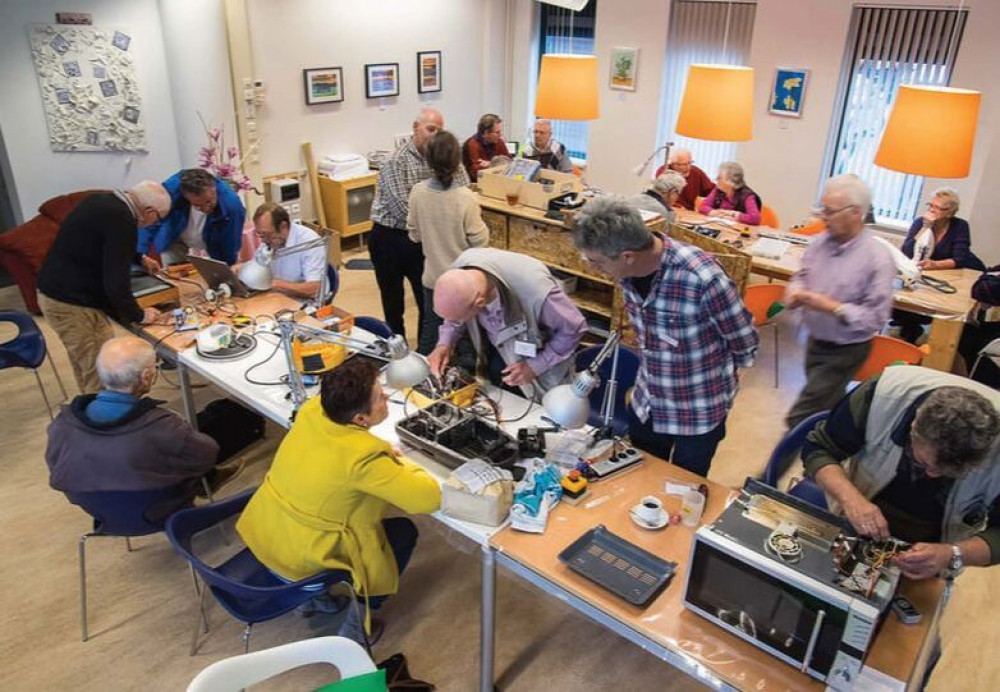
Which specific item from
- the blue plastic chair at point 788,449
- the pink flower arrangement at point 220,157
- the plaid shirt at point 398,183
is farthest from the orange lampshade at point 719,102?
the pink flower arrangement at point 220,157

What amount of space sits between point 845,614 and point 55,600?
300 cm

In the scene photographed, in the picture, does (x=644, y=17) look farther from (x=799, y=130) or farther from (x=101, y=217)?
(x=101, y=217)

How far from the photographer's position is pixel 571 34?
8156 mm

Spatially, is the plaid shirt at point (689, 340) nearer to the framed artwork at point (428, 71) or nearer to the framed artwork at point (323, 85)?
the framed artwork at point (323, 85)

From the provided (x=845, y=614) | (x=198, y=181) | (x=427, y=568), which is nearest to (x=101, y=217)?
(x=198, y=181)

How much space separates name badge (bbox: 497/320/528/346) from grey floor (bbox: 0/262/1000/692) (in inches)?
39.6

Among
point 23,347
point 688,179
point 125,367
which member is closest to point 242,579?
point 125,367

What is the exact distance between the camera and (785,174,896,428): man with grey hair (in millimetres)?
3227

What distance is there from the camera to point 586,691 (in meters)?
2.74

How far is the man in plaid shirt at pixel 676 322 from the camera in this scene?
2363 mm

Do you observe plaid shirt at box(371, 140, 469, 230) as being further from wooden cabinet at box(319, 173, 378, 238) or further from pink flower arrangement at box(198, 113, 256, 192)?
wooden cabinet at box(319, 173, 378, 238)

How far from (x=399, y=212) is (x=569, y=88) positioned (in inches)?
61.5

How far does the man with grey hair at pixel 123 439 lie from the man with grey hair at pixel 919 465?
7.12 ft

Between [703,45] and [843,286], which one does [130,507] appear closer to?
[843,286]
